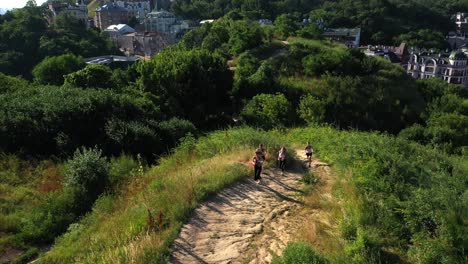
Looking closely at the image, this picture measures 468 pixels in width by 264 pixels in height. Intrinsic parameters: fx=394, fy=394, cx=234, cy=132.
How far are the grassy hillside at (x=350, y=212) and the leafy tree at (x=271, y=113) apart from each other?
26.1ft

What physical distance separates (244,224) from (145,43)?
6179cm

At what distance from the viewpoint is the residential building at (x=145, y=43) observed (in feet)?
213

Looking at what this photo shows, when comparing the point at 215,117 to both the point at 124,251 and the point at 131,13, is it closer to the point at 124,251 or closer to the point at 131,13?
the point at 124,251

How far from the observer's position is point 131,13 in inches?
3438

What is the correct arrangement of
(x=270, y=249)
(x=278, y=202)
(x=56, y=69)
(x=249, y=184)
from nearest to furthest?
1. (x=270, y=249)
2. (x=278, y=202)
3. (x=249, y=184)
4. (x=56, y=69)

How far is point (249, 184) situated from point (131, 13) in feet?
282

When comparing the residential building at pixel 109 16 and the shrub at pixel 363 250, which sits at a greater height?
the residential building at pixel 109 16

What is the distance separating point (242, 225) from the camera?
759 cm

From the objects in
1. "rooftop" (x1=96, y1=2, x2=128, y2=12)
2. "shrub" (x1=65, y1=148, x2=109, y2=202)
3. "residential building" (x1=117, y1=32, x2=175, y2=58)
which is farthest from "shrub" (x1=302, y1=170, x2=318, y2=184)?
"rooftop" (x1=96, y1=2, x2=128, y2=12)

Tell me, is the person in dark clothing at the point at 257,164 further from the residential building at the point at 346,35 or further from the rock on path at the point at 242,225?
the residential building at the point at 346,35

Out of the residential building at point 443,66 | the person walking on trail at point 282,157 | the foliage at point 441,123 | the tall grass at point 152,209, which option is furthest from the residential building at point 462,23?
the tall grass at point 152,209

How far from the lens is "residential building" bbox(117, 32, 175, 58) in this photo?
65000 mm

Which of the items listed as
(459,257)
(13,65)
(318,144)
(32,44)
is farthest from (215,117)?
(32,44)

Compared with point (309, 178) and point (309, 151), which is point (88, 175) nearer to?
point (309, 178)
